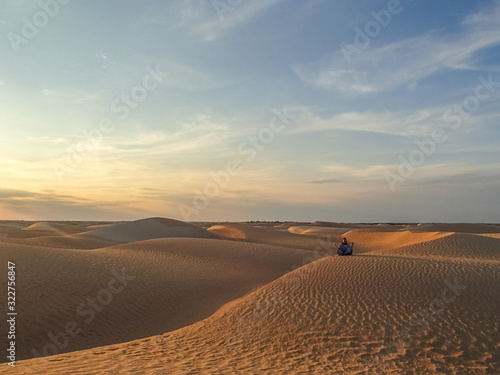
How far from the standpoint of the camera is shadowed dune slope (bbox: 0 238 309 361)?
43.4ft

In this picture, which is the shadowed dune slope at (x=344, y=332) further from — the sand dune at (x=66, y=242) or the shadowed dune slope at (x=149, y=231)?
the shadowed dune slope at (x=149, y=231)

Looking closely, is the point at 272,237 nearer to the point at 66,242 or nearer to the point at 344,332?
the point at 66,242

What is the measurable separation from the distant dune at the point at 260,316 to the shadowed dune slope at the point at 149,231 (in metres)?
25.5

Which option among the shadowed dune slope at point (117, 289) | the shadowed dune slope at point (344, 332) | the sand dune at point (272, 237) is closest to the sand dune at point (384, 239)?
the sand dune at point (272, 237)

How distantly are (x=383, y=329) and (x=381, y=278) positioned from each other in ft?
12.4

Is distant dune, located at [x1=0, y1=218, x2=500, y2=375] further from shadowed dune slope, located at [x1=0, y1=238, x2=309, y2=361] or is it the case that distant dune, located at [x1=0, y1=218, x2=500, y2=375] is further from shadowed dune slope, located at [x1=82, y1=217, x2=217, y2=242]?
shadowed dune slope, located at [x1=82, y1=217, x2=217, y2=242]

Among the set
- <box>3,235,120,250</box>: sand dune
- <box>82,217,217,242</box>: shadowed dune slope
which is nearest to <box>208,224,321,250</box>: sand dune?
<box>82,217,217,242</box>: shadowed dune slope

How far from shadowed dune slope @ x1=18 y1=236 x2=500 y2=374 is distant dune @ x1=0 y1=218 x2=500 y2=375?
37mm

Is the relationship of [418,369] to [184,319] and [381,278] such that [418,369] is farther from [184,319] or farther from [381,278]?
[184,319]

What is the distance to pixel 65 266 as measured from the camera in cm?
1858

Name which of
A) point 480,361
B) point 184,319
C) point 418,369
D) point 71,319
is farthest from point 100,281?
point 480,361

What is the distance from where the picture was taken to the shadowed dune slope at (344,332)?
9023 millimetres

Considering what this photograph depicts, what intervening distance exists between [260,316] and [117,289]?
8.03 meters

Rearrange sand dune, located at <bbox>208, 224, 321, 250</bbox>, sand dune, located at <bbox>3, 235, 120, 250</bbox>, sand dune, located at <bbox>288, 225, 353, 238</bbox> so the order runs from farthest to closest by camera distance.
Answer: sand dune, located at <bbox>288, 225, 353, 238</bbox>
sand dune, located at <bbox>208, 224, 321, 250</bbox>
sand dune, located at <bbox>3, 235, 120, 250</bbox>
